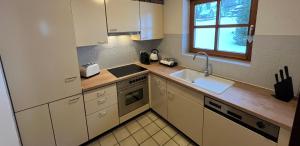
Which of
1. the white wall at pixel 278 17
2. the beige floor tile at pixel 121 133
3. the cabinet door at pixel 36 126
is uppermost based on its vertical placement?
the white wall at pixel 278 17

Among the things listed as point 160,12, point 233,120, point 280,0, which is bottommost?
point 233,120

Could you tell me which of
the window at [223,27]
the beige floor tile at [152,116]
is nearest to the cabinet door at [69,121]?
the beige floor tile at [152,116]

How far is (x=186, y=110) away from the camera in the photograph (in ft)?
6.06

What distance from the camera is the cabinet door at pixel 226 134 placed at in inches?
48.0

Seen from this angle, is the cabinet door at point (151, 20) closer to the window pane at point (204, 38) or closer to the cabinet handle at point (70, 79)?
the window pane at point (204, 38)

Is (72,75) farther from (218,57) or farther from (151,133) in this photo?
(218,57)

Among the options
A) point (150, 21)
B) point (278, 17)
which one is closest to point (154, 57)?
point (150, 21)

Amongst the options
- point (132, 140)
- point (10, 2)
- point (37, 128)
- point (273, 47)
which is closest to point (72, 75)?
point (37, 128)

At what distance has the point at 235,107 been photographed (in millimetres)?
1292

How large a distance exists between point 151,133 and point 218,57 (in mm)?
1433

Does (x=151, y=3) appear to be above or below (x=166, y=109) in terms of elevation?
above

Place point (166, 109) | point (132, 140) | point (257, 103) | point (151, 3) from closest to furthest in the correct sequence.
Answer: point (257, 103) < point (132, 140) < point (166, 109) < point (151, 3)

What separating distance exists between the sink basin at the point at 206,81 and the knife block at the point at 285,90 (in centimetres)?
43

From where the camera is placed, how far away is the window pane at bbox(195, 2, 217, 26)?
203 cm
